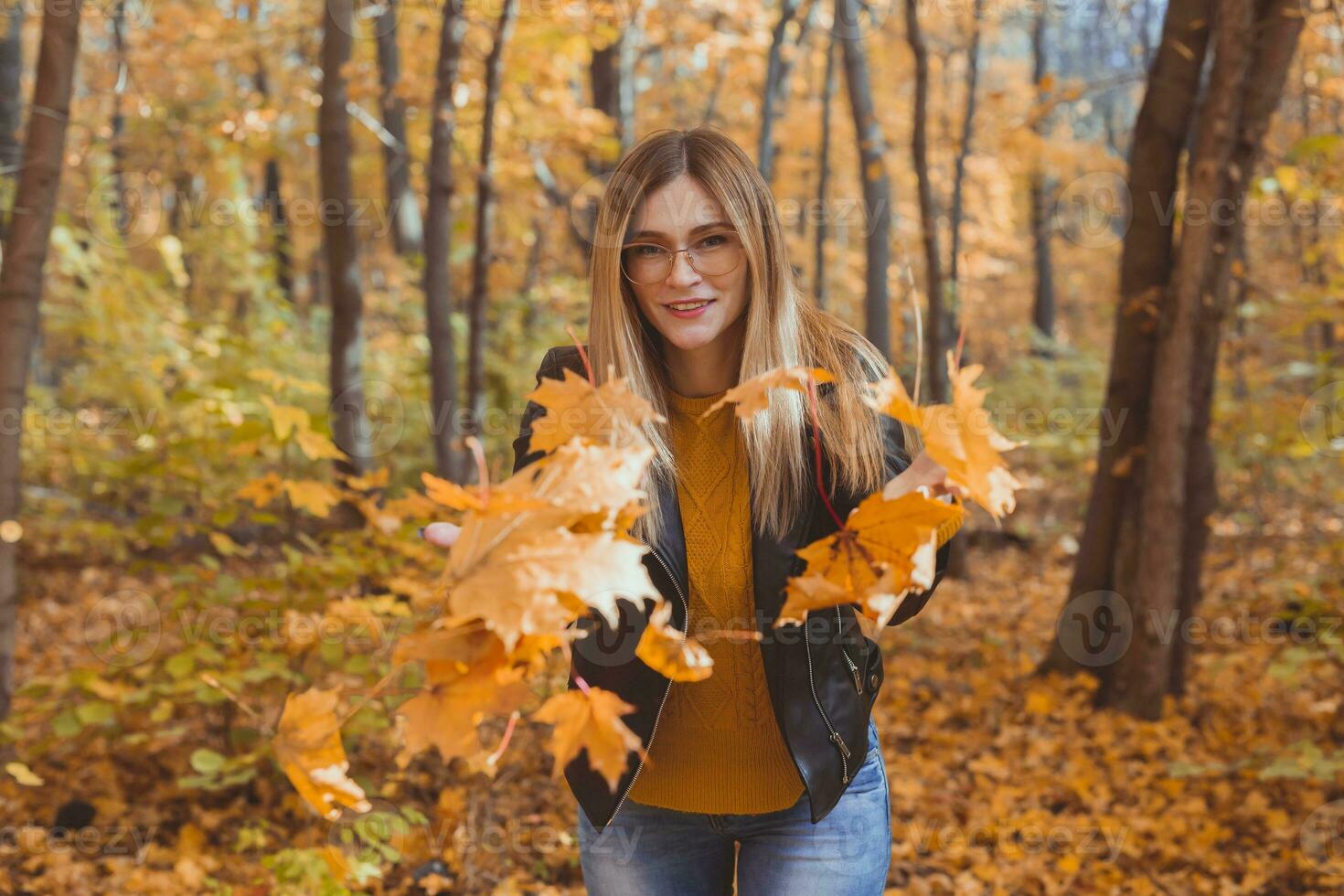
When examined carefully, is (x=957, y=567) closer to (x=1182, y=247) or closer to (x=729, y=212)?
(x=1182, y=247)

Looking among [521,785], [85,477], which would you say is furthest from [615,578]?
[85,477]

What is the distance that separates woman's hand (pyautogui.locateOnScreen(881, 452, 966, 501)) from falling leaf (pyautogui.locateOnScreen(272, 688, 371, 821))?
28.8 inches

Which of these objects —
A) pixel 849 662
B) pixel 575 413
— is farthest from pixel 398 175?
pixel 575 413

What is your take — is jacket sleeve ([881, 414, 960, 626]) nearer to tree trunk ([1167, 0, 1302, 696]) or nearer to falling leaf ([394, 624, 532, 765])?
falling leaf ([394, 624, 532, 765])

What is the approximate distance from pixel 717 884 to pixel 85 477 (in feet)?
28.1

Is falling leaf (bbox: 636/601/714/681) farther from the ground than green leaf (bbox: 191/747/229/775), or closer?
farther from the ground

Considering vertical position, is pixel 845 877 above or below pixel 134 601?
above

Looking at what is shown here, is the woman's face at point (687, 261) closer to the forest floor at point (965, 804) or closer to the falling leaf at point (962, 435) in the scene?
the falling leaf at point (962, 435)

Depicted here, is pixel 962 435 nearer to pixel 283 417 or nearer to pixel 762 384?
pixel 762 384

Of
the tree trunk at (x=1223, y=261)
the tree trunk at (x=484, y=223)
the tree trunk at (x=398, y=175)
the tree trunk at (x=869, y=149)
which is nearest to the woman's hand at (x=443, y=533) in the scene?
the tree trunk at (x=1223, y=261)

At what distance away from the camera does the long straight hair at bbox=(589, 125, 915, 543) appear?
1.66 metres

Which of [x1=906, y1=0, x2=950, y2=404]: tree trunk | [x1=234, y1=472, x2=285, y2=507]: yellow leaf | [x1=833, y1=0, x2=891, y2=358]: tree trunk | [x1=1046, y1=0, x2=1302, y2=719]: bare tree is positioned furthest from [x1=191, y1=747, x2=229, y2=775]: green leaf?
[x1=906, y1=0, x2=950, y2=404]: tree trunk

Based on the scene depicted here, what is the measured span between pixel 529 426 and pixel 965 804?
320cm

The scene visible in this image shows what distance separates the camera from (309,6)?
11.5 meters
